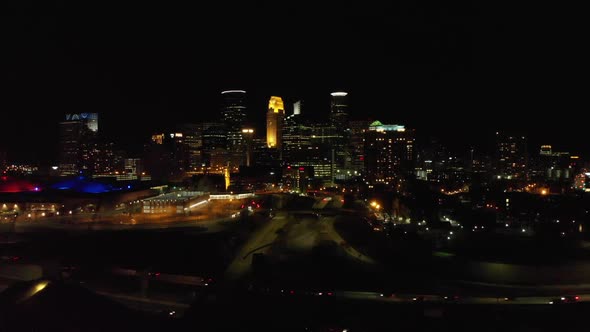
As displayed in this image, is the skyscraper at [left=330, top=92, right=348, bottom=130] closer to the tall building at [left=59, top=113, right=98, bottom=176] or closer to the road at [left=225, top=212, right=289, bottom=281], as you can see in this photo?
the tall building at [left=59, top=113, right=98, bottom=176]

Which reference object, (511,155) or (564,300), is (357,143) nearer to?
(511,155)

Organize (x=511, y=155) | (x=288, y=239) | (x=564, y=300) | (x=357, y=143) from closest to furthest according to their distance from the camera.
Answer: (x=564, y=300)
(x=288, y=239)
(x=511, y=155)
(x=357, y=143)

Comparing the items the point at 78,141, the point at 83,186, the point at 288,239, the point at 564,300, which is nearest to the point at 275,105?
the point at 78,141

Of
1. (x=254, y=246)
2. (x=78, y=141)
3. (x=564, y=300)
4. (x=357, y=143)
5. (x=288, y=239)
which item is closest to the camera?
(x=564, y=300)

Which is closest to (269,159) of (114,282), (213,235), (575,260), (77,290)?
(213,235)

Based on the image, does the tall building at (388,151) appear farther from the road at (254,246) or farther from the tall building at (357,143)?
the road at (254,246)

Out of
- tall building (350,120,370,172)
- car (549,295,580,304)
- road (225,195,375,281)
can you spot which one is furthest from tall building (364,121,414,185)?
car (549,295,580,304)

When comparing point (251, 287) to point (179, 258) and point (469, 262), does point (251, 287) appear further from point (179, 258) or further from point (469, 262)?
point (469, 262)
